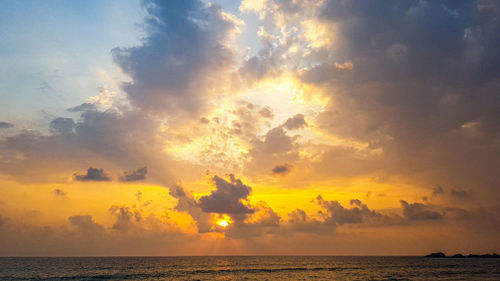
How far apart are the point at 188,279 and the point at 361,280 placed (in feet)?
155

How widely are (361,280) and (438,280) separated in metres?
20.7

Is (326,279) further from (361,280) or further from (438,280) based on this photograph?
(438,280)

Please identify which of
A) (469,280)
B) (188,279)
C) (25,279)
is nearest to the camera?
(469,280)

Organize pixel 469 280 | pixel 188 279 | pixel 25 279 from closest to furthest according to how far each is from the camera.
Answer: pixel 469 280, pixel 188 279, pixel 25 279

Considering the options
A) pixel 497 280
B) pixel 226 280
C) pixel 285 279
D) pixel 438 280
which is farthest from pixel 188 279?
pixel 497 280

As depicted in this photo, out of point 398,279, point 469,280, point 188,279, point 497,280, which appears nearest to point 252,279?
point 188,279

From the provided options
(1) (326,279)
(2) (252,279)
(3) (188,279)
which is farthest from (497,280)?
(3) (188,279)

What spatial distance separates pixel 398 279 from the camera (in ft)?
298

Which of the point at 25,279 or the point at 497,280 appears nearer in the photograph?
the point at 497,280

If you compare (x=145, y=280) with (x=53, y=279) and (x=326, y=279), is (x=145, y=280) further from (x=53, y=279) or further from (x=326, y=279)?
(x=326, y=279)

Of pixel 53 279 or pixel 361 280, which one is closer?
pixel 361 280

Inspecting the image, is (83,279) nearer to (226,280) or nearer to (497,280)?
(226,280)

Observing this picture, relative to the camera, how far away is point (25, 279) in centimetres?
9925

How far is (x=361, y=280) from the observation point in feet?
292
